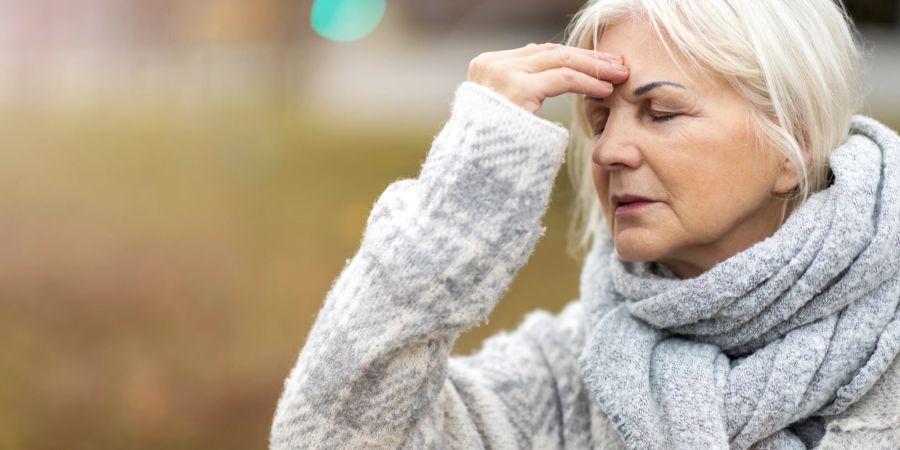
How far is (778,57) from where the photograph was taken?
5.09 feet

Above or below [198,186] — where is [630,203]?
below

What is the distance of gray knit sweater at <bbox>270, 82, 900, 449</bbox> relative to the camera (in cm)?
140

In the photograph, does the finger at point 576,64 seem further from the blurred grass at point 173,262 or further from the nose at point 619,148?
the blurred grass at point 173,262

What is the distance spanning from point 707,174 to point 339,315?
0.63 metres

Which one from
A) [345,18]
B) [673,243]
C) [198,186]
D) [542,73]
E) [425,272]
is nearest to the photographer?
[425,272]

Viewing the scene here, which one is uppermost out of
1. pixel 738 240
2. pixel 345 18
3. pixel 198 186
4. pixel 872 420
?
pixel 345 18

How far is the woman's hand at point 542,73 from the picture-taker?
4.84 feet

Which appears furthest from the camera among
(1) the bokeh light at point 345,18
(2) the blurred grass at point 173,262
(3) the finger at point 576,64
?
(1) the bokeh light at point 345,18

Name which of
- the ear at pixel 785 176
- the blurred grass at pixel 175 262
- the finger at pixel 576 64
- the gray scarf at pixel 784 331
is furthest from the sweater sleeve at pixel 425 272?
the blurred grass at pixel 175 262

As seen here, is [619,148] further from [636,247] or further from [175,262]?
[175,262]

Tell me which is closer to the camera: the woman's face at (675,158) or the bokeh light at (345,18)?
the woman's face at (675,158)

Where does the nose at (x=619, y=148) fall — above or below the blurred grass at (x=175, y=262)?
below

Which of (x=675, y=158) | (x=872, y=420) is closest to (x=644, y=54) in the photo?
(x=675, y=158)

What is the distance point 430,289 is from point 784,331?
58 cm
